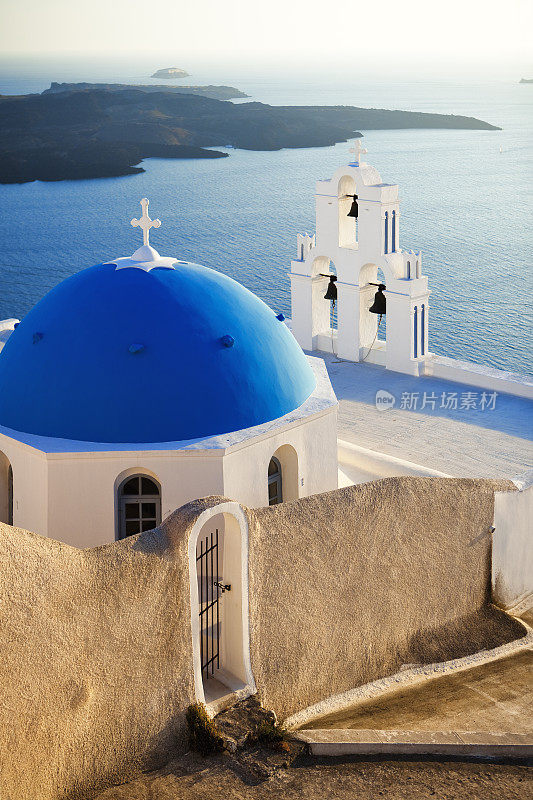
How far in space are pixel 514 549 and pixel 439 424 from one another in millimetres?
5339

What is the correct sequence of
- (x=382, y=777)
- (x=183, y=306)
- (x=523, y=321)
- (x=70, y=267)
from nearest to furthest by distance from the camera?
1. (x=382, y=777)
2. (x=183, y=306)
3. (x=523, y=321)
4. (x=70, y=267)

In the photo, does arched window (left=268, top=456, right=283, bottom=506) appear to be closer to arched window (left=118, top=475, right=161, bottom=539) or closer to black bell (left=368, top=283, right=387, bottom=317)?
arched window (left=118, top=475, right=161, bottom=539)

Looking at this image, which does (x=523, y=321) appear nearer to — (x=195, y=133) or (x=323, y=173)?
(x=323, y=173)

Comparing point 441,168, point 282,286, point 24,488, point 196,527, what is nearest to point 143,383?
point 24,488

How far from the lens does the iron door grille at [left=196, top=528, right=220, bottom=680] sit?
12.3 m

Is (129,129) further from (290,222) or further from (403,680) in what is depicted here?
(403,680)

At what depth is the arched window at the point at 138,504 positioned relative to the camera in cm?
1387

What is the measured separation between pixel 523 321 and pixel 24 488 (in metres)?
43.9

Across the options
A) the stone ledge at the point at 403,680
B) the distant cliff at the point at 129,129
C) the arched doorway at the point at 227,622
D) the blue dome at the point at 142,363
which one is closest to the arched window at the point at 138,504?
the blue dome at the point at 142,363

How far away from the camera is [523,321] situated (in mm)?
54375

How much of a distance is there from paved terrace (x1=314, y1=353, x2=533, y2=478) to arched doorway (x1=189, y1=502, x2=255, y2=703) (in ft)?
23.6

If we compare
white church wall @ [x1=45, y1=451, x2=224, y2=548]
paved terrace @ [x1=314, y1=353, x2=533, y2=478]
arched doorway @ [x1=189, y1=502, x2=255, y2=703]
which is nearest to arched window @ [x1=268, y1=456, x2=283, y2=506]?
white church wall @ [x1=45, y1=451, x2=224, y2=548]

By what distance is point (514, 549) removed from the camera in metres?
15.8

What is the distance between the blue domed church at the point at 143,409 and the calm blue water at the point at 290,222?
3323cm
